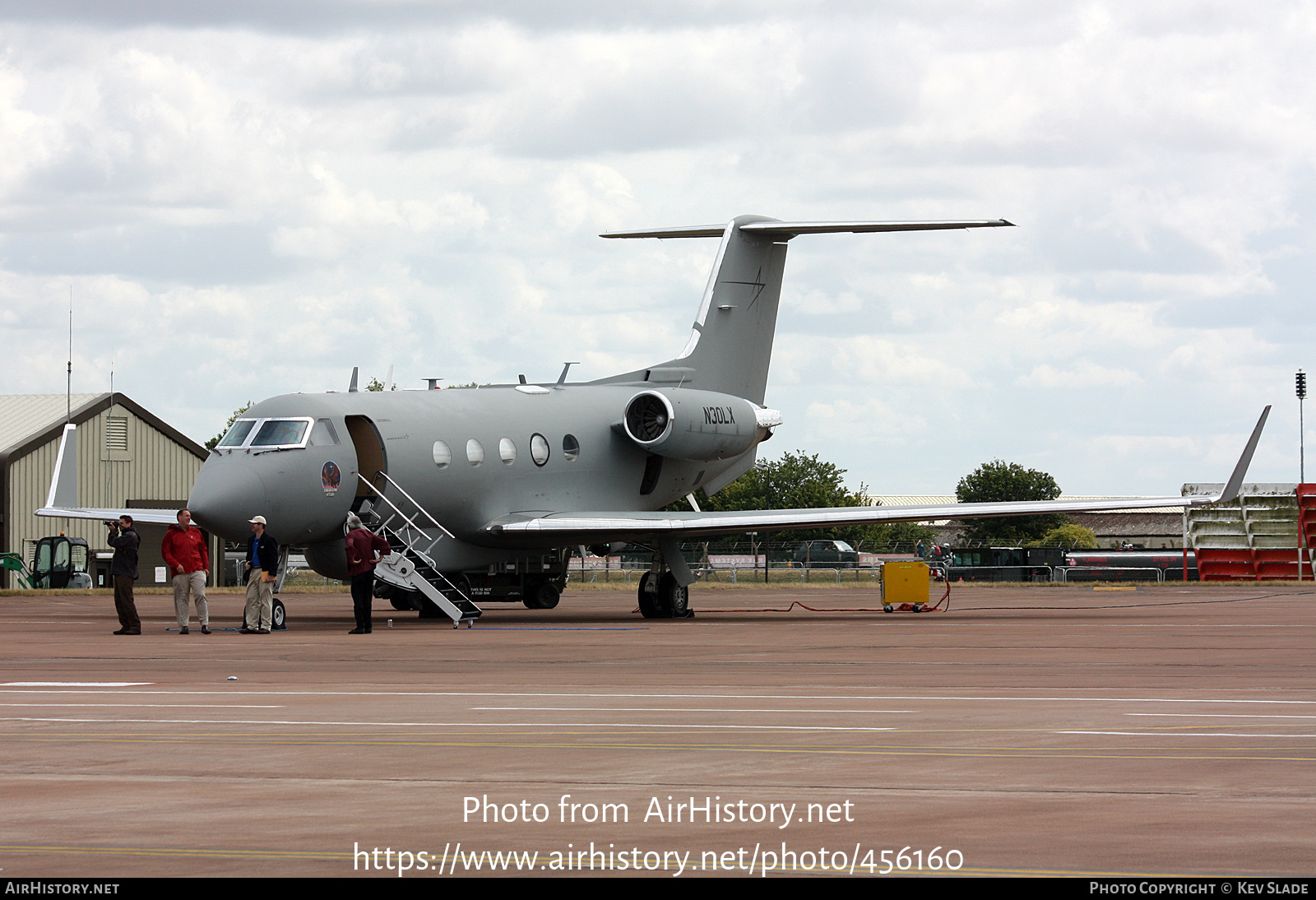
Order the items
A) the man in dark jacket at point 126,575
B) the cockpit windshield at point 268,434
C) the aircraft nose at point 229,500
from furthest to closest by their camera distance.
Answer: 1. the cockpit windshield at point 268,434
2. the aircraft nose at point 229,500
3. the man in dark jacket at point 126,575

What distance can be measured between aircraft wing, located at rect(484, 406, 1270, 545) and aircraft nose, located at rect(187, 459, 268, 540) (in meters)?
5.07

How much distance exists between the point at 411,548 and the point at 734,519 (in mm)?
5365

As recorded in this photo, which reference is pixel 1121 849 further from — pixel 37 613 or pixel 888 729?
pixel 37 613

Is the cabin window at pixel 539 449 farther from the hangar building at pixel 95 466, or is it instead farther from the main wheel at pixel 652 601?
the hangar building at pixel 95 466

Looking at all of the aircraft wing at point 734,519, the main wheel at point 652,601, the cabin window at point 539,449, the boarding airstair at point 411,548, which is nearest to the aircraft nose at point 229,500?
the boarding airstair at point 411,548

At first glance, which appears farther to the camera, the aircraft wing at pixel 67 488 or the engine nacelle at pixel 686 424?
the engine nacelle at pixel 686 424

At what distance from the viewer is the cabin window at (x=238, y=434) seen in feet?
84.3

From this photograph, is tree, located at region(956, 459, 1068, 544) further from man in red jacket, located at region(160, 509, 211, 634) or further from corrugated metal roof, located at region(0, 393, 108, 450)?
man in red jacket, located at region(160, 509, 211, 634)

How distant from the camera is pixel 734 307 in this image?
118ft

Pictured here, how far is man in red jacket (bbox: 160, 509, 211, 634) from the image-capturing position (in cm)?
2425

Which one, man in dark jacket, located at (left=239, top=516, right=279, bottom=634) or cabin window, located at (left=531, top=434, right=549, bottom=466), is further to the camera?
cabin window, located at (left=531, top=434, right=549, bottom=466)

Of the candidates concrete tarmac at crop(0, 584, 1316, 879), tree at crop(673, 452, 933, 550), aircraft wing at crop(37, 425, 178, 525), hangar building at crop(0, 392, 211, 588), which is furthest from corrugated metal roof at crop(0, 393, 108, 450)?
tree at crop(673, 452, 933, 550)

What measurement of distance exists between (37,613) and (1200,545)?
36.8m

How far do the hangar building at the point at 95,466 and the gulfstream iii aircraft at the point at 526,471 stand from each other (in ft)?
82.3
